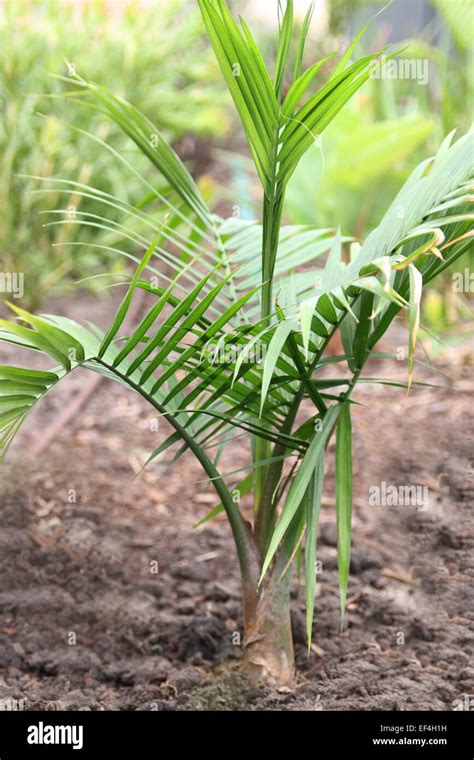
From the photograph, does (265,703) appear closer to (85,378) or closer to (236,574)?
(236,574)

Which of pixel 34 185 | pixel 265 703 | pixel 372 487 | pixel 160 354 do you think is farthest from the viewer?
pixel 34 185

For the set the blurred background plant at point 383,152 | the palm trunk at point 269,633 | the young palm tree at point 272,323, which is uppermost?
the blurred background plant at point 383,152

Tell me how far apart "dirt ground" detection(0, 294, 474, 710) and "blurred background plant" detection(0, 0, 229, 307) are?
4.14 feet

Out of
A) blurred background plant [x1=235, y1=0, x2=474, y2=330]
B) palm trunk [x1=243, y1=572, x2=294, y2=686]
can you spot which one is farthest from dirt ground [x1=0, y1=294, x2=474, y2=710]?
blurred background plant [x1=235, y1=0, x2=474, y2=330]

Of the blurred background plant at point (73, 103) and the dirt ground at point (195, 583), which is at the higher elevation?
the blurred background plant at point (73, 103)

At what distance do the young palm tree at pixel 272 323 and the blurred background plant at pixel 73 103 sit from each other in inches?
85.5

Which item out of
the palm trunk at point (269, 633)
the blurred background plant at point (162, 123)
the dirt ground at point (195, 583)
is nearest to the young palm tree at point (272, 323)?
the palm trunk at point (269, 633)

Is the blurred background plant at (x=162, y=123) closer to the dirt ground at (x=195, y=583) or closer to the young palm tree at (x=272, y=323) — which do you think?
the dirt ground at (x=195, y=583)

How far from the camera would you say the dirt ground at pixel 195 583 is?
5.65 ft

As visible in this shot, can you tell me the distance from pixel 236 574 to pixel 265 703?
548 mm

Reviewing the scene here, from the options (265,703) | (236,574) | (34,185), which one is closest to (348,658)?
(265,703)

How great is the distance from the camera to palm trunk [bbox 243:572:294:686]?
65.3 inches

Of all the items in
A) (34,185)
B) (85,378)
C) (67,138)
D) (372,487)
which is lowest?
(372,487)

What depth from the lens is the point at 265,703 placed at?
1.65m
